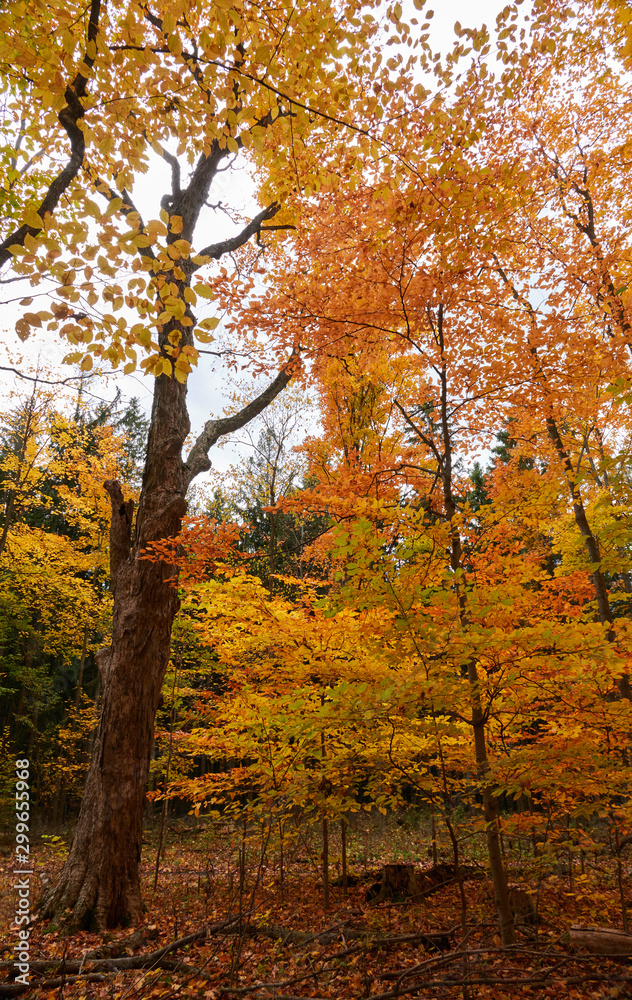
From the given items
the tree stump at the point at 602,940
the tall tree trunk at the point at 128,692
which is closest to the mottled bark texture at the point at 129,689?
the tall tree trunk at the point at 128,692

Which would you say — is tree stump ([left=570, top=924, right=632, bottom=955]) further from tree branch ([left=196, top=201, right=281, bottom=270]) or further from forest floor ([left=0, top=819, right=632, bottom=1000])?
tree branch ([left=196, top=201, right=281, bottom=270])

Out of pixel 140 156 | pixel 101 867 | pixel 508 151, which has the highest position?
pixel 508 151

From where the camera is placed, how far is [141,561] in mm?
5574

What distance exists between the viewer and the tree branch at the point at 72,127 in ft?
10.1

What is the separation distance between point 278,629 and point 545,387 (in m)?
3.43

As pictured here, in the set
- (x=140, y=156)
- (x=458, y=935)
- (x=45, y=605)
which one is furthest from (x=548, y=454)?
(x=45, y=605)

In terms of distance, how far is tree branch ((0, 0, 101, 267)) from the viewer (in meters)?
3.07

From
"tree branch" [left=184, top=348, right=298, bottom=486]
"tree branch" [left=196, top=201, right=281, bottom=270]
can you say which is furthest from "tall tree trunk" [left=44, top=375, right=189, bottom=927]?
"tree branch" [left=196, top=201, right=281, bottom=270]

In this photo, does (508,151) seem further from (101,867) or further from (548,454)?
(101,867)

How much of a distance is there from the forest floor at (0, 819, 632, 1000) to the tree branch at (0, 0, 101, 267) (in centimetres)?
392

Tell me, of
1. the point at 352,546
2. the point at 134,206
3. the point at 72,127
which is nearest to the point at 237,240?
the point at 134,206

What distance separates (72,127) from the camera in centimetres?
334

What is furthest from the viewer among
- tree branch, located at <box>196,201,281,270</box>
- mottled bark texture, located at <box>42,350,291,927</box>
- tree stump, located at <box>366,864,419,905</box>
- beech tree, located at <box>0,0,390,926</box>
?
tree branch, located at <box>196,201,281,270</box>

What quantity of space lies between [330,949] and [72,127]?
670 cm
